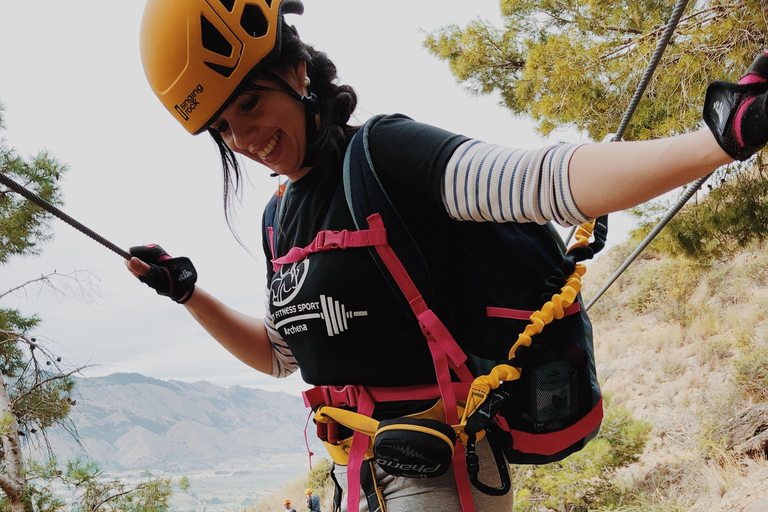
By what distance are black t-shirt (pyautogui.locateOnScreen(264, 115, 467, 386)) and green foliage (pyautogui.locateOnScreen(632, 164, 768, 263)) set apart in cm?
347

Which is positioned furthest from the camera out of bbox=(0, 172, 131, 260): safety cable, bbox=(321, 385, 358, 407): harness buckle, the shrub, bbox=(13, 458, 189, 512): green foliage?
the shrub

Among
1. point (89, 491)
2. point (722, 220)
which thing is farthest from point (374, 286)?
point (722, 220)

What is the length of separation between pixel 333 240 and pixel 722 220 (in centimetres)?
375

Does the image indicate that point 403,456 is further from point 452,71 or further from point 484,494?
point 452,71

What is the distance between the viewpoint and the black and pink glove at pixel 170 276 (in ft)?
4.29

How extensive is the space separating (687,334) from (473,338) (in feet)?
25.6

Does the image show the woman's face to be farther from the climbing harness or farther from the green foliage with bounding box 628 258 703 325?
the green foliage with bounding box 628 258 703 325

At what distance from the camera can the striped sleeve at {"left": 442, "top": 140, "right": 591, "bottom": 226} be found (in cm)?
63

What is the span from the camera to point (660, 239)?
13.9ft

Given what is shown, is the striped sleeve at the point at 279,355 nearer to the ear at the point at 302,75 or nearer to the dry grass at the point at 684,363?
the ear at the point at 302,75

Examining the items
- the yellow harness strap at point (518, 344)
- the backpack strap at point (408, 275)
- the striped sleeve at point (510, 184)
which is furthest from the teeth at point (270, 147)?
the yellow harness strap at point (518, 344)

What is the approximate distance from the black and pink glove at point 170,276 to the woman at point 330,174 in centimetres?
33

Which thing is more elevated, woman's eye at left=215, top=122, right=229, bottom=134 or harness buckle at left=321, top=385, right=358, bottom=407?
woman's eye at left=215, top=122, right=229, bottom=134

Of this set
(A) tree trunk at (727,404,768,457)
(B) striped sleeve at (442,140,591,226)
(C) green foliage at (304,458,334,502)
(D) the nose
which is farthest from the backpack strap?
(C) green foliage at (304,458,334,502)
